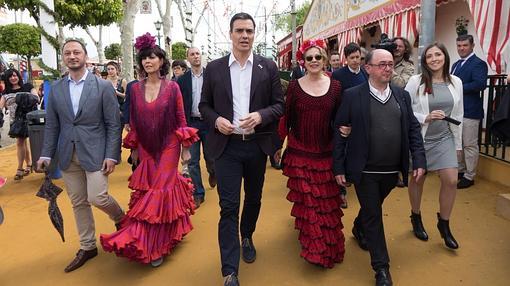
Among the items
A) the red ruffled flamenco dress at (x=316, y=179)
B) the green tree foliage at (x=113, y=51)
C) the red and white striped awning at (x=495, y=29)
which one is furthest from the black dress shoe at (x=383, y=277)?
the green tree foliage at (x=113, y=51)

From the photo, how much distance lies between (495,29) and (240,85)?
473cm

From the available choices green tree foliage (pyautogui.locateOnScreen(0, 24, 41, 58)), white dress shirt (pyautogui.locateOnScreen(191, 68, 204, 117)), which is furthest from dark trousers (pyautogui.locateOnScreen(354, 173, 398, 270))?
green tree foliage (pyautogui.locateOnScreen(0, 24, 41, 58))

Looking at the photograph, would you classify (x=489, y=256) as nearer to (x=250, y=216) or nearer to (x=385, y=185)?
(x=385, y=185)

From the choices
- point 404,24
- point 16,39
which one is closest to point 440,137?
point 404,24

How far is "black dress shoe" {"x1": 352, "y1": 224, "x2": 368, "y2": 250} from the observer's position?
3.86 meters

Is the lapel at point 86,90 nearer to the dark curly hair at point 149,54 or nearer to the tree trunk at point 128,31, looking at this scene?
the dark curly hair at point 149,54

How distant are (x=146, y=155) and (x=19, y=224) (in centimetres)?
217

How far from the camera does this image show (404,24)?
29.3ft

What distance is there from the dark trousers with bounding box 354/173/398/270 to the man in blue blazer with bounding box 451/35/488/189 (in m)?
2.94

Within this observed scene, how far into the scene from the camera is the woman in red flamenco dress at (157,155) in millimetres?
3666

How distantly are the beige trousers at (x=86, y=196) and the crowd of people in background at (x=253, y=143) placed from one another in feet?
0.03


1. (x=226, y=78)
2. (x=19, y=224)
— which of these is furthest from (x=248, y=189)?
(x=19, y=224)

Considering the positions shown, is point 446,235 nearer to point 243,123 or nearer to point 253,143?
point 253,143

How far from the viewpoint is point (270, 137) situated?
3430mm
